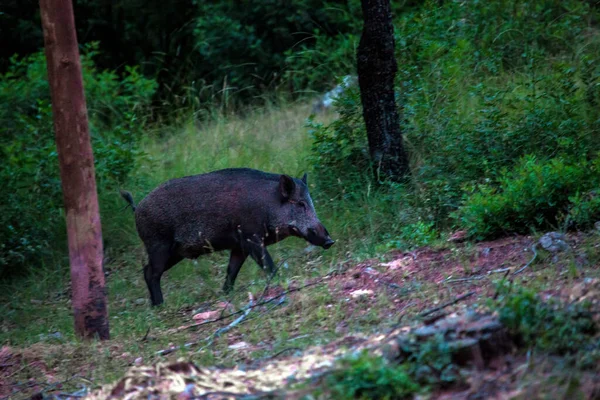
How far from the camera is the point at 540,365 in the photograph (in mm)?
3660

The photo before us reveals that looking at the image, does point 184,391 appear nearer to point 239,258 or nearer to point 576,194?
point 576,194

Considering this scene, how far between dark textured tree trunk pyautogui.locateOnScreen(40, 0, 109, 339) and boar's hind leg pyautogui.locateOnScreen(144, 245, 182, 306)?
1.82m

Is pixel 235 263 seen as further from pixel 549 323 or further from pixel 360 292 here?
pixel 549 323

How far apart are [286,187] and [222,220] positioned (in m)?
0.72

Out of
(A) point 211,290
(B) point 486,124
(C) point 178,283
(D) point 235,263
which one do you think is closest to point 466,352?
(D) point 235,263

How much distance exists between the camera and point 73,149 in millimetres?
6102

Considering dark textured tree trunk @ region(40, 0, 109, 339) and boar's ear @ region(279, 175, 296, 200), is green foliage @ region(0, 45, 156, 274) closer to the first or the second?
boar's ear @ region(279, 175, 296, 200)

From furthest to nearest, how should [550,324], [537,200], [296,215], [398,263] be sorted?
1. [296,215]
2. [398,263]
3. [537,200]
4. [550,324]

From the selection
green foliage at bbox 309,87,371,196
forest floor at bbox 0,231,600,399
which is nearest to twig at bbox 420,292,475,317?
forest floor at bbox 0,231,600,399

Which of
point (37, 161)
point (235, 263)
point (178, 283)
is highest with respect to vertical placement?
point (37, 161)

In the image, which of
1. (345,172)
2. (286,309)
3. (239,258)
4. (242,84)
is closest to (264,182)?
(239,258)

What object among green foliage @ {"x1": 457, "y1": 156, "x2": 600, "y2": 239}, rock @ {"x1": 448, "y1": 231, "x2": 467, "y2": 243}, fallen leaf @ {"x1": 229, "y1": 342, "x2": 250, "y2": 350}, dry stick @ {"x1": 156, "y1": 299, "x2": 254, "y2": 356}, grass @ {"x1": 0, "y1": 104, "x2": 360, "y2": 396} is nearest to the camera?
fallen leaf @ {"x1": 229, "y1": 342, "x2": 250, "y2": 350}

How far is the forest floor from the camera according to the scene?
12.3 feet

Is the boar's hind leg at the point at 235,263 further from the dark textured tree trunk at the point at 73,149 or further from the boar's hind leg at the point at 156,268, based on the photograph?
the dark textured tree trunk at the point at 73,149
